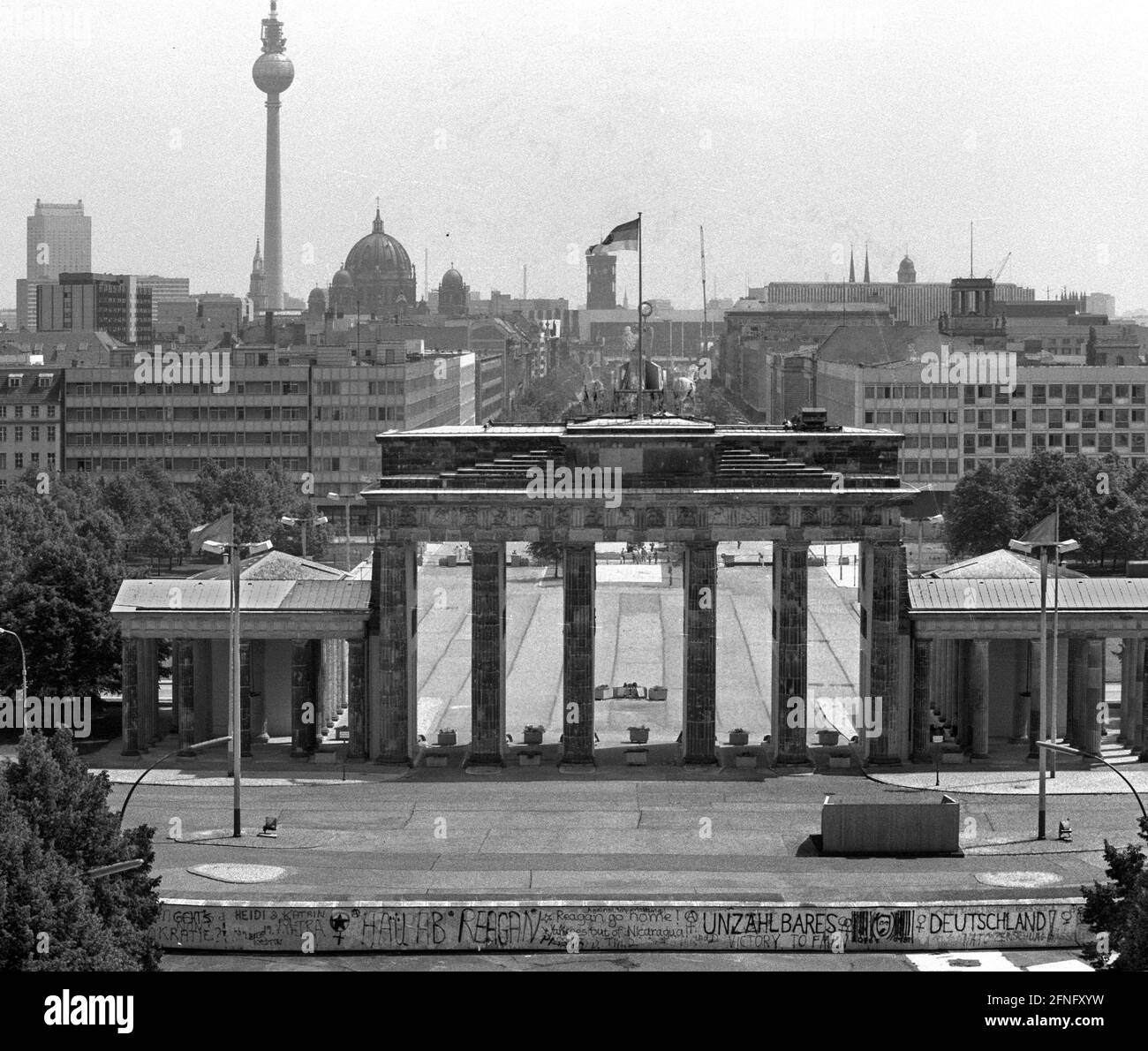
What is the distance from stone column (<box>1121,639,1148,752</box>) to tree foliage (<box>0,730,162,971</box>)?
4491cm

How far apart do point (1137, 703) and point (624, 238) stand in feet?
90.9

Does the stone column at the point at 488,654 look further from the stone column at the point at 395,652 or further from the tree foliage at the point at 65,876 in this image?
the tree foliage at the point at 65,876

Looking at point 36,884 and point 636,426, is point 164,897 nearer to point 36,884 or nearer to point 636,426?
point 36,884

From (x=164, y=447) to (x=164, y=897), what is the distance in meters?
131

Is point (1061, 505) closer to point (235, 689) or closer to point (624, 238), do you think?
point (624, 238)

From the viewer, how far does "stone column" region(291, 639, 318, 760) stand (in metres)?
90.1

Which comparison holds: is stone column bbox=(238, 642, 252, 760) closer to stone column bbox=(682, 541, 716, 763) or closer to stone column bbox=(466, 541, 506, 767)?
stone column bbox=(466, 541, 506, 767)

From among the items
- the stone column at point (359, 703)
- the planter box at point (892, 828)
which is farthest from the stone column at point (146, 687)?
the planter box at point (892, 828)

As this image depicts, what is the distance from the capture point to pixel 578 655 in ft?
286

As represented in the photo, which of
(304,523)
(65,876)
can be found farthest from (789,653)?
(304,523)

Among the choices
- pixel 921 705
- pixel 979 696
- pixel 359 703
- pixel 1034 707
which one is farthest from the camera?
pixel 1034 707

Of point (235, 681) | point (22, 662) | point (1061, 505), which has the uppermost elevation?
point (1061, 505)

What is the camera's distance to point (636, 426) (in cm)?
8906
